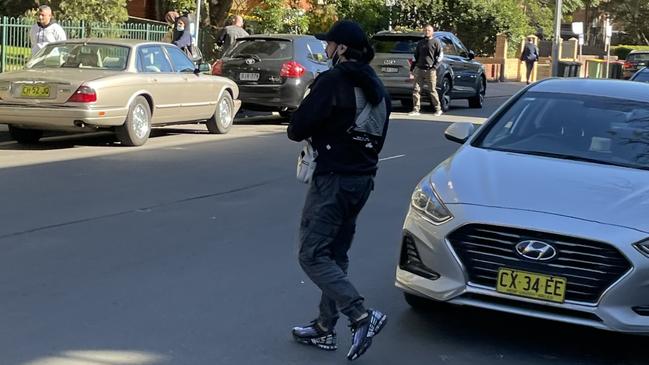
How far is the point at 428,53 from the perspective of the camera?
63.9ft

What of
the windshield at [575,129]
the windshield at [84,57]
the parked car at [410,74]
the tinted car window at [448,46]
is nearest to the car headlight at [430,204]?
the windshield at [575,129]

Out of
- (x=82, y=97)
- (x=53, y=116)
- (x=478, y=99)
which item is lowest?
(x=478, y=99)

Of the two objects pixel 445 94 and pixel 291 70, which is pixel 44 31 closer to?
pixel 291 70

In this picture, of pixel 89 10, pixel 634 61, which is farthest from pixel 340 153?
pixel 634 61

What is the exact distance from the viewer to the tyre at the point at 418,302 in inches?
221

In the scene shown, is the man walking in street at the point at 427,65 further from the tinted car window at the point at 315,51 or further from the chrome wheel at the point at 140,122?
the chrome wheel at the point at 140,122

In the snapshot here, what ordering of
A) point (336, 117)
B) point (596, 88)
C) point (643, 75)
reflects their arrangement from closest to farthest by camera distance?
point (336, 117)
point (596, 88)
point (643, 75)

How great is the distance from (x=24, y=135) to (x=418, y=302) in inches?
352

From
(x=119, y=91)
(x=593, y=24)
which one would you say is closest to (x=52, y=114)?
(x=119, y=91)

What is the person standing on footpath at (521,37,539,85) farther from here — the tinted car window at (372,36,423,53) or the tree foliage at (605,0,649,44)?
the tree foliage at (605,0,649,44)

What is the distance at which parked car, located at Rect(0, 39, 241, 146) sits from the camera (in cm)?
1201

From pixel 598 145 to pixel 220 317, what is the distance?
278cm

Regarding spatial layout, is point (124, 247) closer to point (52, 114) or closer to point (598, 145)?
point (598, 145)

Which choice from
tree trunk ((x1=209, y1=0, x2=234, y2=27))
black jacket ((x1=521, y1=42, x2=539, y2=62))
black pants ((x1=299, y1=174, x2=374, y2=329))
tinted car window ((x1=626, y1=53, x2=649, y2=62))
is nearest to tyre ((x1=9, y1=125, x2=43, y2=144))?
black pants ((x1=299, y1=174, x2=374, y2=329))
